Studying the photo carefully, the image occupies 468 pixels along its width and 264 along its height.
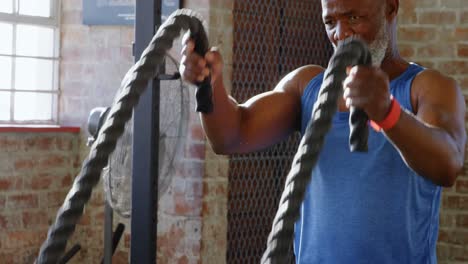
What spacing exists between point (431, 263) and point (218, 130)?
1.65ft

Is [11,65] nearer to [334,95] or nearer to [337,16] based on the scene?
[337,16]

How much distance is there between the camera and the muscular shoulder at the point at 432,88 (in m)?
1.64

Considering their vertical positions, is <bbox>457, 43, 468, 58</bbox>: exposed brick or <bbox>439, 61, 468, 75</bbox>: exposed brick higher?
<bbox>457, 43, 468, 58</bbox>: exposed brick

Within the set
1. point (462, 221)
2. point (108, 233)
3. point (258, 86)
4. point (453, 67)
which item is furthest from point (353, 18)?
point (462, 221)

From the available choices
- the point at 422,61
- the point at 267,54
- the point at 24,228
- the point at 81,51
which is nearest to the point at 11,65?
the point at 81,51

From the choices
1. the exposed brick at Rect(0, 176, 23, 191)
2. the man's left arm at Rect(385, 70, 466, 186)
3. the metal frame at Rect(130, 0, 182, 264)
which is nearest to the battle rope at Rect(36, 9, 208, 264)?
the man's left arm at Rect(385, 70, 466, 186)

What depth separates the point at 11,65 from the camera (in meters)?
4.40

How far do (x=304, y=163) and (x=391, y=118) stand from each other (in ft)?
1.64

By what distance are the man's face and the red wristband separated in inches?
11.9

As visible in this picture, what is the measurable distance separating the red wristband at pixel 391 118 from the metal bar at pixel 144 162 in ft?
4.71

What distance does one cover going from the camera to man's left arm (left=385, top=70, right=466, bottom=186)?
142 centimetres


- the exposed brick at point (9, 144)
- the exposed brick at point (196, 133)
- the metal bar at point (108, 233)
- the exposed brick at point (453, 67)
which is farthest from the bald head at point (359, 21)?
the exposed brick at point (9, 144)

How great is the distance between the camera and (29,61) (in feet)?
14.7

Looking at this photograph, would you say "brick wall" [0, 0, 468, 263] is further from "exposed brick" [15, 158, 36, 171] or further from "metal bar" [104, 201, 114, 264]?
"metal bar" [104, 201, 114, 264]
